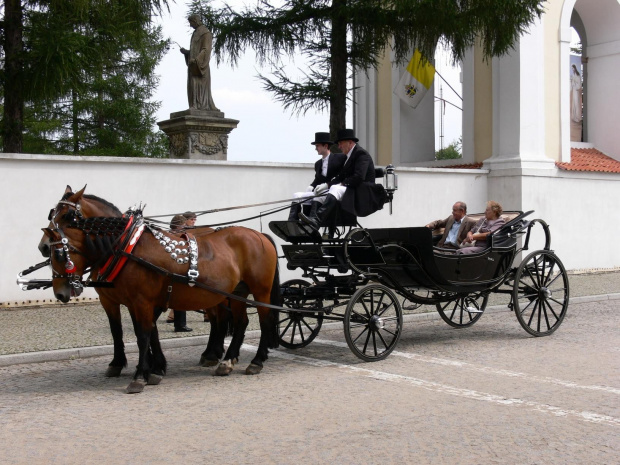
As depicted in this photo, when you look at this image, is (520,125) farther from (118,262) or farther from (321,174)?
(118,262)

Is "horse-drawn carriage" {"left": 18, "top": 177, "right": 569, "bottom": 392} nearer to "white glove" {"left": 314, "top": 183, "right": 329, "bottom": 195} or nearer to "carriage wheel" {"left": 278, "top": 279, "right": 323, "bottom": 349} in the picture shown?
"carriage wheel" {"left": 278, "top": 279, "right": 323, "bottom": 349}

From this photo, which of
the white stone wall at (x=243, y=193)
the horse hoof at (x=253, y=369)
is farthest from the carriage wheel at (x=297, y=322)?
the white stone wall at (x=243, y=193)

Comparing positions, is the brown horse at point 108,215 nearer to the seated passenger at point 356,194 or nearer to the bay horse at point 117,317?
the bay horse at point 117,317

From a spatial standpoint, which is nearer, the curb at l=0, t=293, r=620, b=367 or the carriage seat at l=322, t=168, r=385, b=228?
the curb at l=0, t=293, r=620, b=367

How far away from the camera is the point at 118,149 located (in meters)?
31.2

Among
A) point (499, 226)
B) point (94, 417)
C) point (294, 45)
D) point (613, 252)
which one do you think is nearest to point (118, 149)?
point (294, 45)

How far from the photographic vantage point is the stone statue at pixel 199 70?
16906mm

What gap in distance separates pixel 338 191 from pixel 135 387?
3.08 m

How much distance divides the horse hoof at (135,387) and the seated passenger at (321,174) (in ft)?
8.65

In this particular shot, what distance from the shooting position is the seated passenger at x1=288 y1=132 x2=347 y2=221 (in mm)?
8844

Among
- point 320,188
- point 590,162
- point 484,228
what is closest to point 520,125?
point 590,162

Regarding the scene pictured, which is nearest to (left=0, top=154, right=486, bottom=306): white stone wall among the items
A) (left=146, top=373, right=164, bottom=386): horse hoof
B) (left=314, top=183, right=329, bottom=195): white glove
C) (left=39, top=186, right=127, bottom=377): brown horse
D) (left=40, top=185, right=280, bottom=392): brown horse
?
(left=314, top=183, right=329, bottom=195): white glove

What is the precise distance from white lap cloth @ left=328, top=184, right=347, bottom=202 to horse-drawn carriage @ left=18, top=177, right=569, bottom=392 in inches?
11.8

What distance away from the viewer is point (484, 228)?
1023 centimetres
